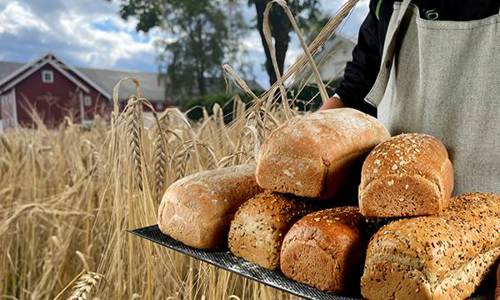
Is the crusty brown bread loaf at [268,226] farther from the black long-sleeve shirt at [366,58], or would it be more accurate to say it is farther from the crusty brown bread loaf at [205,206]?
the black long-sleeve shirt at [366,58]

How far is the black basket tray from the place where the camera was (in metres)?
0.49

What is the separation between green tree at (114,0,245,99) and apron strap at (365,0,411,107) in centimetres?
580

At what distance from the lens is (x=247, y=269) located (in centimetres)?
55

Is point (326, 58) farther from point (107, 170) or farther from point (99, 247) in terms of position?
point (99, 247)

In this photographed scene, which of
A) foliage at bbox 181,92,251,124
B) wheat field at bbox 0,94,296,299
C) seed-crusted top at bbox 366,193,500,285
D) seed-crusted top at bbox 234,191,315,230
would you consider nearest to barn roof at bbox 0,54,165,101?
foliage at bbox 181,92,251,124

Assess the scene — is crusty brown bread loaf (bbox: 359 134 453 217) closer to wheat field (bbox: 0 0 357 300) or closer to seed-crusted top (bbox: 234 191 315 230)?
seed-crusted top (bbox: 234 191 315 230)

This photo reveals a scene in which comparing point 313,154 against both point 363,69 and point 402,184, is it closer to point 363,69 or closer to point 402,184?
point 402,184

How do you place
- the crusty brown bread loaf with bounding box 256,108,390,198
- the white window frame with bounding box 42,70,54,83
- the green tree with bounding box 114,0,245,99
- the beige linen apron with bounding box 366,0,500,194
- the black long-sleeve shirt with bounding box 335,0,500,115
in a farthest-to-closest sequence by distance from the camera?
the white window frame with bounding box 42,70,54,83
the green tree with bounding box 114,0,245,99
the black long-sleeve shirt with bounding box 335,0,500,115
the beige linen apron with bounding box 366,0,500,194
the crusty brown bread loaf with bounding box 256,108,390,198

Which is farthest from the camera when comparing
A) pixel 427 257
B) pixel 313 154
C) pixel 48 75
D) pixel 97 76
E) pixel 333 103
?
pixel 97 76

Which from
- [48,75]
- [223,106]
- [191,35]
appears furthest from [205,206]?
[48,75]

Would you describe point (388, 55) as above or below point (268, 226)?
above

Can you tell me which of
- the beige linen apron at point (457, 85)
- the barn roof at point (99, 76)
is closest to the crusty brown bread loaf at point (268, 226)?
the beige linen apron at point (457, 85)

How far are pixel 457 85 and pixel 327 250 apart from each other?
15.8 inches

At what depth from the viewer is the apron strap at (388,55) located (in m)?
0.75
